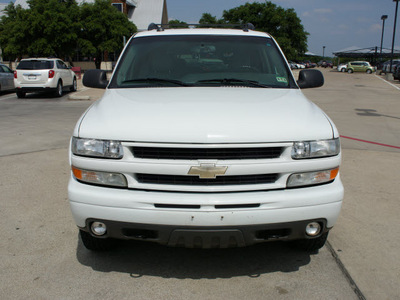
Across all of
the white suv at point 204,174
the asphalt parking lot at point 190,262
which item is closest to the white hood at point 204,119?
the white suv at point 204,174

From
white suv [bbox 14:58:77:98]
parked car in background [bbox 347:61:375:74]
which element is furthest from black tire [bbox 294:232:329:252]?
parked car in background [bbox 347:61:375:74]

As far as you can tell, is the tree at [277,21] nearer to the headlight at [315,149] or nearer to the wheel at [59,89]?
the wheel at [59,89]

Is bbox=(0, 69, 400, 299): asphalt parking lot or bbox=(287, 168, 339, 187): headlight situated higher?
bbox=(287, 168, 339, 187): headlight

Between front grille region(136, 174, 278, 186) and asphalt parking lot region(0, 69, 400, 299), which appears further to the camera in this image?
asphalt parking lot region(0, 69, 400, 299)

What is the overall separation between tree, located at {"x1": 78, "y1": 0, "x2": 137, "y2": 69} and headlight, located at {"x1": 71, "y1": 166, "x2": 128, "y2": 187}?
106ft

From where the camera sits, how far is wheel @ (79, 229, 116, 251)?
10.4 ft

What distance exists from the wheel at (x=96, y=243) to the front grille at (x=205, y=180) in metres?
0.82

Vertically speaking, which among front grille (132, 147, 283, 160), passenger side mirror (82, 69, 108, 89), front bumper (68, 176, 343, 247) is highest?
passenger side mirror (82, 69, 108, 89)

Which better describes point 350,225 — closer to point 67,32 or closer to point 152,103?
point 152,103

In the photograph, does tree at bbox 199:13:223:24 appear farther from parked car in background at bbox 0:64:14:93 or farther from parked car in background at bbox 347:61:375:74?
parked car in background at bbox 0:64:14:93

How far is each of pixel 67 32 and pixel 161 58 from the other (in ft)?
101

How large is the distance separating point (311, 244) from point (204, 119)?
4.72ft

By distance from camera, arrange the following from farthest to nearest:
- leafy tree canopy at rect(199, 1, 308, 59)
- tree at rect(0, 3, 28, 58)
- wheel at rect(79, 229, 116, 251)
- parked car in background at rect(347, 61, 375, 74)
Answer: leafy tree canopy at rect(199, 1, 308, 59) → parked car in background at rect(347, 61, 375, 74) → tree at rect(0, 3, 28, 58) → wheel at rect(79, 229, 116, 251)

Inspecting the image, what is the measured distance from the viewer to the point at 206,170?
258 cm
